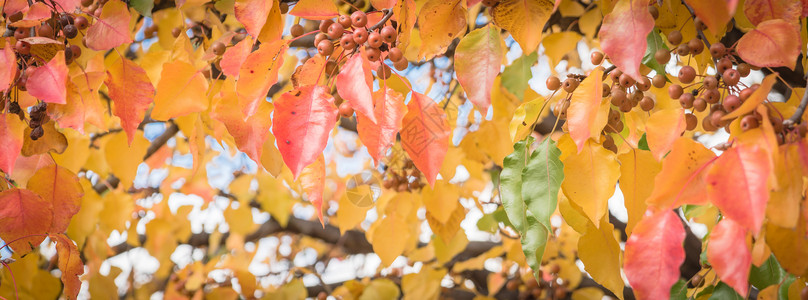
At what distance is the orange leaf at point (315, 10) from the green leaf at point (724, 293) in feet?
2.34

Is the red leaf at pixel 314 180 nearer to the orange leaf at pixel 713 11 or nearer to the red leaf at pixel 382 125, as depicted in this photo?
the red leaf at pixel 382 125

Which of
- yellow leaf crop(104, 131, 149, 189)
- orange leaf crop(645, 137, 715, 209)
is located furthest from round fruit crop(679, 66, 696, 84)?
yellow leaf crop(104, 131, 149, 189)

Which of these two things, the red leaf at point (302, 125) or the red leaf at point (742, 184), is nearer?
the red leaf at point (742, 184)

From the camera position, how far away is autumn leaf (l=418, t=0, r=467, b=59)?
77cm

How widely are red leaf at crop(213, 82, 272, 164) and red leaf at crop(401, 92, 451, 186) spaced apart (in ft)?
Result: 0.68

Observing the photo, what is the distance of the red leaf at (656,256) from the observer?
1.97 ft

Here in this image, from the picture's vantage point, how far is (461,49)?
0.77 meters

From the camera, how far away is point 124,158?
4.18 ft

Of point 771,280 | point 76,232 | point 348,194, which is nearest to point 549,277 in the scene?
point 348,194

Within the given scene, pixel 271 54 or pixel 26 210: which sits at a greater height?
pixel 271 54

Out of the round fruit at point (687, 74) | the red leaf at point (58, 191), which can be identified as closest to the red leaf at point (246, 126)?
the red leaf at point (58, 191)

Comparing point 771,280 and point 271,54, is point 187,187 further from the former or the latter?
point 771,280

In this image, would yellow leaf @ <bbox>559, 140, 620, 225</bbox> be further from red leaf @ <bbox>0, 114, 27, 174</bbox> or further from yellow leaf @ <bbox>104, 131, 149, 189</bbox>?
yellow leaf @ <bbox>104, 131, 149, 189</bbox>

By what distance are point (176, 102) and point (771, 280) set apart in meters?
1.00
